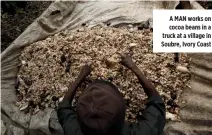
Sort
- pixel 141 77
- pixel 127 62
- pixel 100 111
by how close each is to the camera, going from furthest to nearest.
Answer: pixel 127 62, pixel 141 77, pixel 100 111

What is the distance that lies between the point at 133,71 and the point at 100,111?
41cm

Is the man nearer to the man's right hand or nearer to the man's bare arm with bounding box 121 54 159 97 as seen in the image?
the man's bare arm with bounding box 121 54 159 97

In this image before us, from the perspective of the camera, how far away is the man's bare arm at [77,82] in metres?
1.40

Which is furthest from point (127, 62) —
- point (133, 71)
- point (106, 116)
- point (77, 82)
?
point (106, 116)

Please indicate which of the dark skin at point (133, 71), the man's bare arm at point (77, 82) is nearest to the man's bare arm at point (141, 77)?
the dark skin at point (133, 71)

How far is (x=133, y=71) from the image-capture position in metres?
1.41

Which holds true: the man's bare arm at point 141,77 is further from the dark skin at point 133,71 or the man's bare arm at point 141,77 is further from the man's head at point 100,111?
the man's head at point 100,111

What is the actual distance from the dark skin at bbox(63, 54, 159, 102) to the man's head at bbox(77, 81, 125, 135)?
0.81ft

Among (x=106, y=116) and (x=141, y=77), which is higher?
(x=141, y=77)

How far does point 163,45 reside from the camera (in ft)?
4.62

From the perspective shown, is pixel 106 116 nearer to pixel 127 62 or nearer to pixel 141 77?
pixel 141 77

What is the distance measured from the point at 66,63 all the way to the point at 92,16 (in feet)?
1.23

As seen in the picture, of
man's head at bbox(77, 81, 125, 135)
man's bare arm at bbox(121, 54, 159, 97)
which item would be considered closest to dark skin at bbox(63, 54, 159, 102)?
man's bare arm at bbox(121, 54, 159, 97)

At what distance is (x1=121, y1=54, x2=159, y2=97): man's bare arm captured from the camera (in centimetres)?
133
